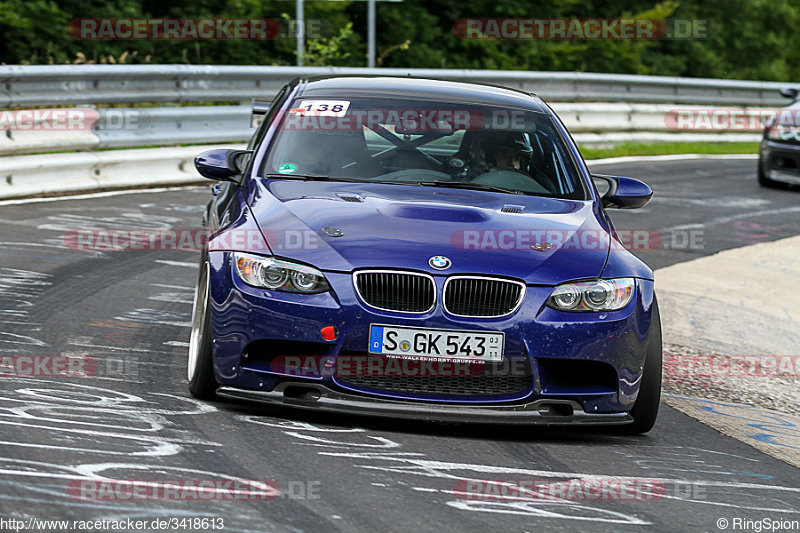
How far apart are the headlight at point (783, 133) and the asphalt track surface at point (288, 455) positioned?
476 inches

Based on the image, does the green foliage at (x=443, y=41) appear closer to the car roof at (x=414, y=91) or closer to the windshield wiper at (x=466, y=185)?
the car roof at (x=414, y=91)

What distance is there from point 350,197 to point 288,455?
5.05 feet

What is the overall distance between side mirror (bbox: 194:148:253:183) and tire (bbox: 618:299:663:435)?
7.29ft

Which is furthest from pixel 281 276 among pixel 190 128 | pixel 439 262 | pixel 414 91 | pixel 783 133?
pixel 783 133

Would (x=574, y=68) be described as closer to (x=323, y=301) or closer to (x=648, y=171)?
(x=648, y=171)

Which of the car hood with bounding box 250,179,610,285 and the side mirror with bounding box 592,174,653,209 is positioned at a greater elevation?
the side mirror with bounding box 592,174,653,209

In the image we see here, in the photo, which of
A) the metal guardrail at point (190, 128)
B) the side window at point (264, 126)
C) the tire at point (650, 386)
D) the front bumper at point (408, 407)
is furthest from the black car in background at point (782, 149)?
the front bumper at point (408, 407)

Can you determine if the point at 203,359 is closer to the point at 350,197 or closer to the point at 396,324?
the point at 396,324

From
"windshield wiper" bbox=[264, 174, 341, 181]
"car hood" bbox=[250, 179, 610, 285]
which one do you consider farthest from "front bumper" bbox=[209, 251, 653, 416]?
"windshield wiper" bbox=[264, 174, 341, 181]

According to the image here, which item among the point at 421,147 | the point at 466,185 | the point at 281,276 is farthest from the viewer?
the point at 421,147

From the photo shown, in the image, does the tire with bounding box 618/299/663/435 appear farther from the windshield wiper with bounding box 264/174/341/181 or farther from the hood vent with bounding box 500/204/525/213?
the windshield wiper with bounding box 264/174/341/181

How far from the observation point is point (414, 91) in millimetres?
7000

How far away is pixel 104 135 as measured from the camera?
13211 millimetres

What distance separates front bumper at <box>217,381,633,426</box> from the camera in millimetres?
5195
